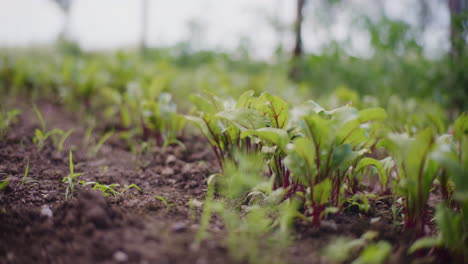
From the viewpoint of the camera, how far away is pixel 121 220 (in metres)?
1.36

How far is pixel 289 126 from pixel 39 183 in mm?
1404

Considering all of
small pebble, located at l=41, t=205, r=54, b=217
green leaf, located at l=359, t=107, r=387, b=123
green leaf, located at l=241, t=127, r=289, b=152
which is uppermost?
green leaf, located at l=359, t=107, r=387, b=123

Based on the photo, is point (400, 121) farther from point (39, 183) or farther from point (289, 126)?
point (39, 183)

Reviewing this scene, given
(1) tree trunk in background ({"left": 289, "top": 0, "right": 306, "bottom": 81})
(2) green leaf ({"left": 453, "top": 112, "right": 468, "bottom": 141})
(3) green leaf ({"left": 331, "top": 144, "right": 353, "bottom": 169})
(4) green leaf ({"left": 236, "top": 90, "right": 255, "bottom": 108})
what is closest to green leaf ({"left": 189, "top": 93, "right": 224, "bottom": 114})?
(4) green leaf ({"left": 236, "top": 90, "right": 255, "bottom": 108})

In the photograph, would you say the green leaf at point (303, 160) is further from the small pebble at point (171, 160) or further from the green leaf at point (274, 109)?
the small pebble at point (171, 160)

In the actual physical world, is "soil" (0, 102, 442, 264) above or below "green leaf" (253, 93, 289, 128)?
below

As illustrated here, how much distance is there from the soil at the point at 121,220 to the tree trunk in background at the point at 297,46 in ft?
13.2

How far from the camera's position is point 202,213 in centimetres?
155

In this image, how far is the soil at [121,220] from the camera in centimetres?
119

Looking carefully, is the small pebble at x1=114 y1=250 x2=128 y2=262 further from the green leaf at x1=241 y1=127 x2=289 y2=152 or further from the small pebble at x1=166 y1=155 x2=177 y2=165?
the small pebble at x1=166 y1=155 x2=177 y2=165

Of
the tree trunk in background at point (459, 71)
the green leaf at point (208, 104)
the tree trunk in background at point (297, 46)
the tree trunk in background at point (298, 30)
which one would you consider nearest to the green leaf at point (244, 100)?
the green leaf at point (208, 104)

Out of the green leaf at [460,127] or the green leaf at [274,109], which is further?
the green leaf at [274,109]

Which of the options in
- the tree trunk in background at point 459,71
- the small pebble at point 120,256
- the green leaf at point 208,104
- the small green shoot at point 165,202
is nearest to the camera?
the small pebble at point 120,256

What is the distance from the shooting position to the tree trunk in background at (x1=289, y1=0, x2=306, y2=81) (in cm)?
569
